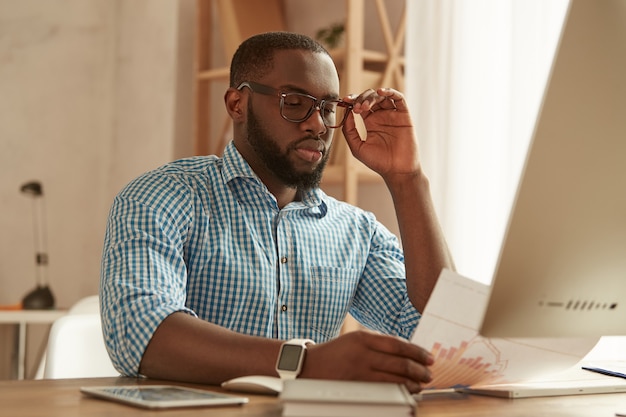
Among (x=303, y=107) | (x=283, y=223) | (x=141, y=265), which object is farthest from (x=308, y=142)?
(x=141, y=265)

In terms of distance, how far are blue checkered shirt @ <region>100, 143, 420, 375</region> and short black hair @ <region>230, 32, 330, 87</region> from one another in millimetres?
157

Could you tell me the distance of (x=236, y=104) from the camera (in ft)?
5.87

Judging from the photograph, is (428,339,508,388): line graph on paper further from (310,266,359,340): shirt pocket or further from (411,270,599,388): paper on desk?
(310,266,359,340): shirt pocket

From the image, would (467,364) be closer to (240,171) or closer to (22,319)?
(240,171)

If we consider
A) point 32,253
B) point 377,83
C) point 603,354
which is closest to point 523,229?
point 603,354

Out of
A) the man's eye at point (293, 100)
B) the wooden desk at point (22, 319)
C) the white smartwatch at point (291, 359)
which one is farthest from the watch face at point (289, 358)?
the wooden desk at point (22, 319)

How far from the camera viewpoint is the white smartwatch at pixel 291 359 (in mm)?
1023

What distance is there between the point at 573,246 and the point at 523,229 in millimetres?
67

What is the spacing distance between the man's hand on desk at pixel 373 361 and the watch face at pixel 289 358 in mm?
24

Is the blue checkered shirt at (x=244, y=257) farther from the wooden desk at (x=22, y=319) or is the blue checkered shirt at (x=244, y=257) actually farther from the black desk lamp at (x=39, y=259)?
the black desk lamp at (x=39, y=259)

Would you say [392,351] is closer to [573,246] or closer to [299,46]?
[573,246]

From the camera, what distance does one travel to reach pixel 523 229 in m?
0.81

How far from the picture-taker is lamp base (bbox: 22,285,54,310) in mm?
3508

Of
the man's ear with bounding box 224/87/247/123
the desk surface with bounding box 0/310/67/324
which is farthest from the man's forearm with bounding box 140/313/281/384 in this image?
the desk surface with bounding box 0/310/67/324
